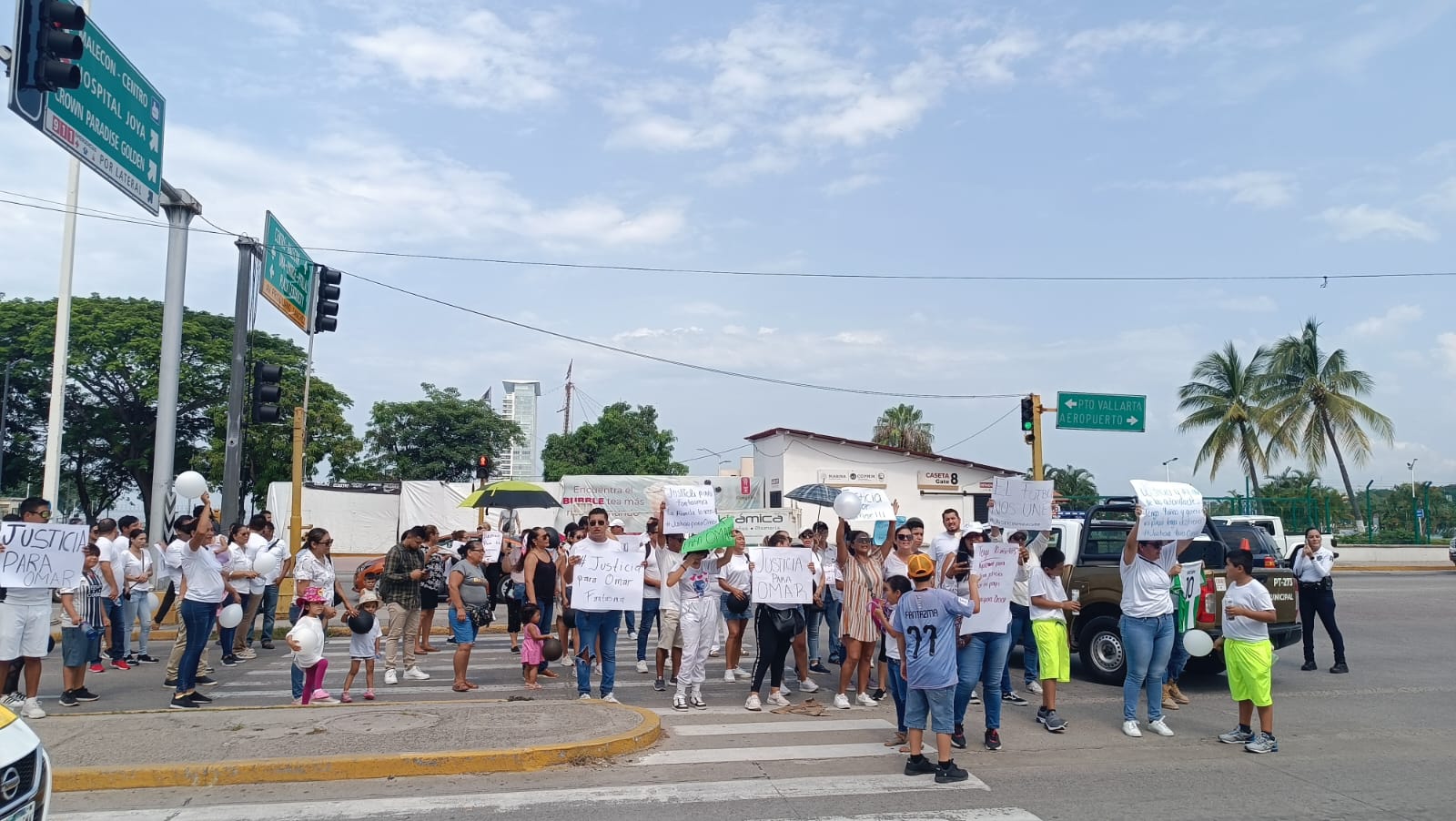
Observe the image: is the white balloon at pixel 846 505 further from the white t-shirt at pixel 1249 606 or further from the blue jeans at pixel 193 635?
the blue jeans at pixel 193 635

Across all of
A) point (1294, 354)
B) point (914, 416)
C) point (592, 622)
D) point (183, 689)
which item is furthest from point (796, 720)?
point (914, 416)

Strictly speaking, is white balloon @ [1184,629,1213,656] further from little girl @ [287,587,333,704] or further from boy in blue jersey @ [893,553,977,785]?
little girl @ [287,587,333,704]

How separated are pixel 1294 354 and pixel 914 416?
22247mm

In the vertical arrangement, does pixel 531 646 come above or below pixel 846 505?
below

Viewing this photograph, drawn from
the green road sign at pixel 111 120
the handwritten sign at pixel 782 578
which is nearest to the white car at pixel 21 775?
the handwritten sign at pixel 782 578

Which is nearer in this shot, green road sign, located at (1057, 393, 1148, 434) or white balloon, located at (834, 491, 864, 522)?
white balloon, located at (834, 491, 864, 522)

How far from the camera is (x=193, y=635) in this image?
10055 millimetres

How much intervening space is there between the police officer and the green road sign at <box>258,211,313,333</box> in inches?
618

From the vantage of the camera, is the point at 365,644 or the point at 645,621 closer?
the point at 365,644

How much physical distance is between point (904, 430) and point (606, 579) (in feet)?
163

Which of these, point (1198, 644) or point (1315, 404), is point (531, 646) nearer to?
point (1198, 644)

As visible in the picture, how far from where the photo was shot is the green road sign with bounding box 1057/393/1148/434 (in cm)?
2422

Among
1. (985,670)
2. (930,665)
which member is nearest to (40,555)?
(930,665)

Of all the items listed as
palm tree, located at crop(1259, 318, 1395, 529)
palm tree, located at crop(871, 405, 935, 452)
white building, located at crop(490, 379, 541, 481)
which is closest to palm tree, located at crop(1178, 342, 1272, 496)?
palm tree, located at crop(1259, 318, 1395, 529)
